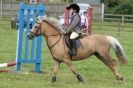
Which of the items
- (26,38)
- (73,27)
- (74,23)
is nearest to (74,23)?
(74,23)

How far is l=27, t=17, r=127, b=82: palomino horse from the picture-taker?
1312 cm

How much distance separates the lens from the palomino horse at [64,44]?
13125 mm

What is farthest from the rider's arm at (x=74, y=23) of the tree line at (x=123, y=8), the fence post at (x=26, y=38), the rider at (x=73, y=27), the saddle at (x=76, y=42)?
the tree line at (x=123, y=8)

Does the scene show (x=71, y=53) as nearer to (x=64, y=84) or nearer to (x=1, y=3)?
(x=64, y=84)

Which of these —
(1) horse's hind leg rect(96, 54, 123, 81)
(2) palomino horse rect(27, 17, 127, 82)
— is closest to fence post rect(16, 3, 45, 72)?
(2) palomino horse rect(27, 17, 127, 82)

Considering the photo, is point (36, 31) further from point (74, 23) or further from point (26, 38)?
point (26, 38)

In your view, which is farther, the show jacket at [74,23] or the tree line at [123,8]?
the tree line at [123,8]

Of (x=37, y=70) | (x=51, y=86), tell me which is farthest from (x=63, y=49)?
(x=37, y=70)

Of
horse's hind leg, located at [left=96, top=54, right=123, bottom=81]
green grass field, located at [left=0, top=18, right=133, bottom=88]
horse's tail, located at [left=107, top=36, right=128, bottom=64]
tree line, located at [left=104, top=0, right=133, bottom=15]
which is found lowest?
green grass field, located at [left=0, top=18, right=133, bottom=88]

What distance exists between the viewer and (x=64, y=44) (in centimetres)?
1323

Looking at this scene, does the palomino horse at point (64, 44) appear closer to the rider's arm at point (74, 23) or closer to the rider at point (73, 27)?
the rider at point (73, 27)

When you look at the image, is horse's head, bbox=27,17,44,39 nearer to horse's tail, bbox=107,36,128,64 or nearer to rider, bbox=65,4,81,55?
rider, bbox=65,4,81,55

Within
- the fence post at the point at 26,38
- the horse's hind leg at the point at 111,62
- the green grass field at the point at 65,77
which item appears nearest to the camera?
the green grass field at the point at 65,77

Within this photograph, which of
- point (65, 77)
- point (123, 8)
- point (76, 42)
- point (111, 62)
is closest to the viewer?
point (76, 42)
